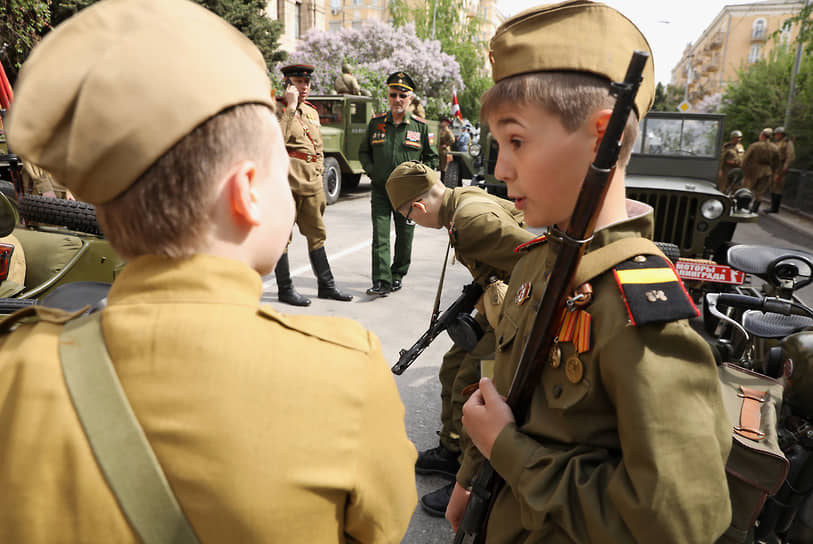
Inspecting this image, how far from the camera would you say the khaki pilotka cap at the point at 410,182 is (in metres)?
3.23

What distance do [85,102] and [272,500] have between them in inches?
20.7

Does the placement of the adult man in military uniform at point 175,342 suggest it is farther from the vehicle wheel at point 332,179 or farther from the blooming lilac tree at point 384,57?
the blooming lilac tree at point 384,57

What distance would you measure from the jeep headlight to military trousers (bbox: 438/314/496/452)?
3697 millimetres

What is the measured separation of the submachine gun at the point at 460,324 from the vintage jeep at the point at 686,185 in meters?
3.47

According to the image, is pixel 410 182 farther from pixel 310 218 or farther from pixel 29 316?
pixel 310 218

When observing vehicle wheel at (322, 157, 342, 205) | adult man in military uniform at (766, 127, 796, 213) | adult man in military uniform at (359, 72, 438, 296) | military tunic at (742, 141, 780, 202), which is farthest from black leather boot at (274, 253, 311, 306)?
adult man in military uniform at (766, 127, 796, 213)

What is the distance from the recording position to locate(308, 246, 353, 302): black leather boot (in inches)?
226

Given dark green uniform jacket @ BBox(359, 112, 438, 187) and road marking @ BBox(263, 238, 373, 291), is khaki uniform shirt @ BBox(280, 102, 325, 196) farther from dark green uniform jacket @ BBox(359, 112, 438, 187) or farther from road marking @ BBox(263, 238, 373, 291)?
road marking @ BBox(263, 238, 373, 291)

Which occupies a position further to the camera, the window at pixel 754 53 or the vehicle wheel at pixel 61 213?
the window at pixel 754 53

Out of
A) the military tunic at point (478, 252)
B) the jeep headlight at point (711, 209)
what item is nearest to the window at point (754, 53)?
the jeep headlight at point (711, 209)

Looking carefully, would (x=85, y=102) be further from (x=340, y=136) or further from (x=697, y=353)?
(x=340, y=136)

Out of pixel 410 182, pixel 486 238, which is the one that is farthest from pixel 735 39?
pixel 486 238

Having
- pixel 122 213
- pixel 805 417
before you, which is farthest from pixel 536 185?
pixel 805 417

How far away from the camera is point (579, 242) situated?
1.04m
